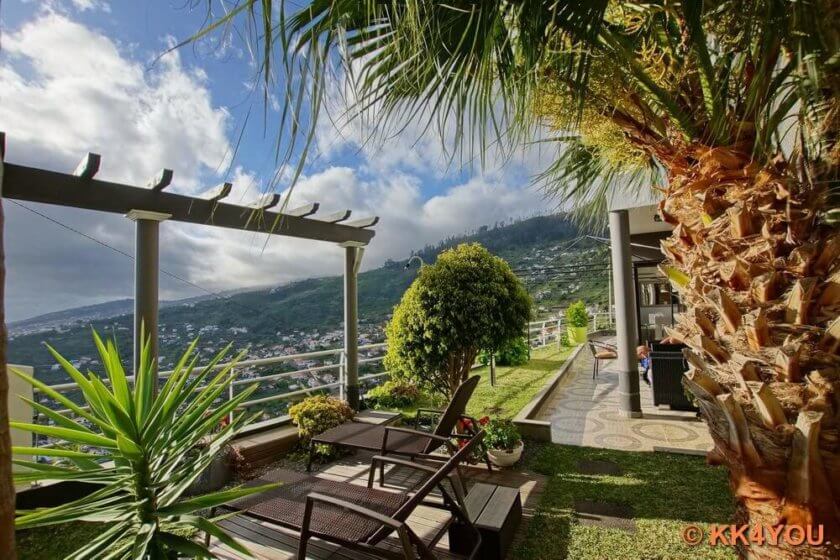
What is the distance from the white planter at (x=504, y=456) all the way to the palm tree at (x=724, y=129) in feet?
8.33

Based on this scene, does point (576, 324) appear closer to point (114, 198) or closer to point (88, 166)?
point (114, 198)

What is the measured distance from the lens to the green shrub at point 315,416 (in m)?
4.90

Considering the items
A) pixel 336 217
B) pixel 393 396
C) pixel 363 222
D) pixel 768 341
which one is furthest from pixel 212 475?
pixel 768 341

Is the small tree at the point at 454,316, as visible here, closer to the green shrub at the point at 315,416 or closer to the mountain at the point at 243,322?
the mountain at the point at 243,322

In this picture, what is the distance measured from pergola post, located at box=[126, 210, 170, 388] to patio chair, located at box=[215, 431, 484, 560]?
198 cm

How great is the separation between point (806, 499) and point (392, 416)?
4506 millimetres

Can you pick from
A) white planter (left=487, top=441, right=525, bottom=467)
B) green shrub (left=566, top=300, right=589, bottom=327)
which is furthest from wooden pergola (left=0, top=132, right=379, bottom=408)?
green shrub (left=566, top=300, right=589, bottom=327)

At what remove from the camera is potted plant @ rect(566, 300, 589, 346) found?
53.4ft

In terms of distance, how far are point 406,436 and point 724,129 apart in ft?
11.6

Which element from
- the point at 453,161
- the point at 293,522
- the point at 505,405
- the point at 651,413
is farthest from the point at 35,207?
the point at 651,413

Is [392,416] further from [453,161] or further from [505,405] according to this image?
[453,161]

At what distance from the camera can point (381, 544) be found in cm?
274

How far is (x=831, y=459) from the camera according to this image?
1.55m

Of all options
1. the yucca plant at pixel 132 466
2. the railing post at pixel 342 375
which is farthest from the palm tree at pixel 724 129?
the railing post at pixel 342 375
